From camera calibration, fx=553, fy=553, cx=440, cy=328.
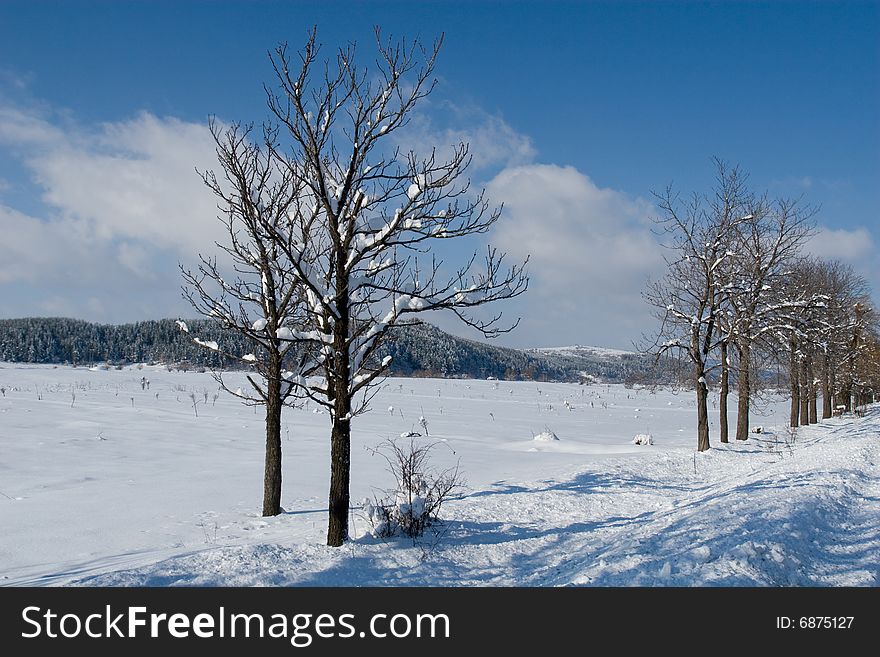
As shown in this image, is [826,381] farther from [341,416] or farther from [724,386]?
[341,416]

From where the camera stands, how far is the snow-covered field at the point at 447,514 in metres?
6.19

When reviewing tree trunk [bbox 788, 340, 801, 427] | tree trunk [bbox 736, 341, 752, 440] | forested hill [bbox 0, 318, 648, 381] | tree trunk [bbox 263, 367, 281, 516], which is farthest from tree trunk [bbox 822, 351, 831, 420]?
forested hill [bbox 0, 318, 648, 381]

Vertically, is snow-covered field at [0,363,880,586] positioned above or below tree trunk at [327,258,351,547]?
below

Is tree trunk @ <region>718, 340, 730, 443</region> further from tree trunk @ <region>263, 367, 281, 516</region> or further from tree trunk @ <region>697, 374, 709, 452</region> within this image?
tree trunk @ <region>263, 367, 281, 516</region>

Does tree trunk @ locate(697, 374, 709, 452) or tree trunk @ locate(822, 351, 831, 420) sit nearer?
tree trunk @ locate(697, 374, 709, 452)

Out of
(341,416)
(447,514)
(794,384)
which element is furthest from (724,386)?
(341,416)

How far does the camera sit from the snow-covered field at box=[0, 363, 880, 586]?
6.19 meters

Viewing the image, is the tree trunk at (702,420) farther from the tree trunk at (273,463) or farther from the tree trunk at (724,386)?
the tree trunk at (273,463)

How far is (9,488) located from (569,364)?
185 m

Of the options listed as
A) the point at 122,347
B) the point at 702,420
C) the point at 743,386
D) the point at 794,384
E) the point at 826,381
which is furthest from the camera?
the point at 122,347

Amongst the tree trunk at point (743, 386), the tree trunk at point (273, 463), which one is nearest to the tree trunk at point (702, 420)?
the tree trunk at point (743, 386)

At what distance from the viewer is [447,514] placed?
9344 mm
